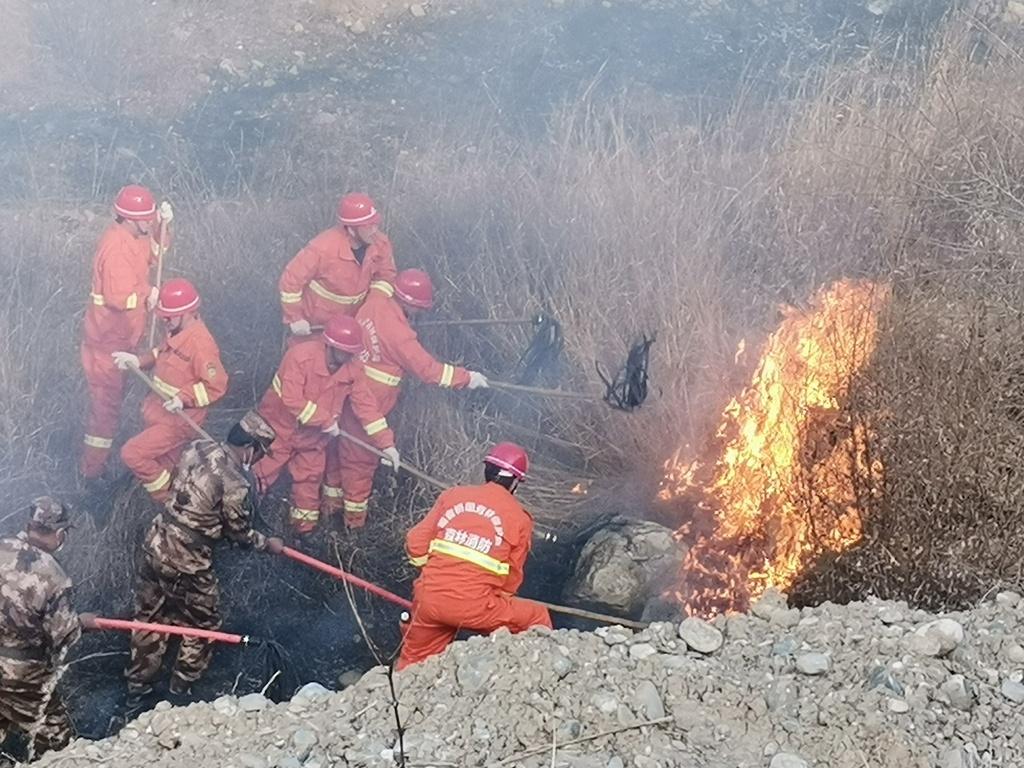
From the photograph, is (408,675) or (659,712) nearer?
(659,712)

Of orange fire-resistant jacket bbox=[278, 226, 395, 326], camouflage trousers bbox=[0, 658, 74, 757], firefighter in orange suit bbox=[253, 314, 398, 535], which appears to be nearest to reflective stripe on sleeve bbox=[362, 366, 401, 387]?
firefighter in orange suit bbox=[253, 314, 398, 535]

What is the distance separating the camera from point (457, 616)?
5523mm

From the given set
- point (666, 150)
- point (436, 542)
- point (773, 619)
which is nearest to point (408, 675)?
point (436, 542)

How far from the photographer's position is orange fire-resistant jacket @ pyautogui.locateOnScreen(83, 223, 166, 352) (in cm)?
759

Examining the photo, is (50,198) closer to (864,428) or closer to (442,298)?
(442,298)

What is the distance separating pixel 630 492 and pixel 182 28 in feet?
29.5

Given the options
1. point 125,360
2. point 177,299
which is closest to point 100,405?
point 125,360

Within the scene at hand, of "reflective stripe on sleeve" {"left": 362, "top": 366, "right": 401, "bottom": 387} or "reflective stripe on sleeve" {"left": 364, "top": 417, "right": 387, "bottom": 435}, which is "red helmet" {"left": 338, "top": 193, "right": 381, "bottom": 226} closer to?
"reflective stripe on sleeve" {"left": 362, "top": 366, "right": 401, "bottom": 387}

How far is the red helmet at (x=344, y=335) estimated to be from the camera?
7270 mm

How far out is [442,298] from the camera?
29.2ft

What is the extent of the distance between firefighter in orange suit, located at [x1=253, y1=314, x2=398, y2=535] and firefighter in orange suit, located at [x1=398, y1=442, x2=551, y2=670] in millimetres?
1886

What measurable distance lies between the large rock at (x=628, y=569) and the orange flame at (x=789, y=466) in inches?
6.7

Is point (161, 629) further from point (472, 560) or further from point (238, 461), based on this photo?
point (472, 560)

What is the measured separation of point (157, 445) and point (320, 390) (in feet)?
3.43
